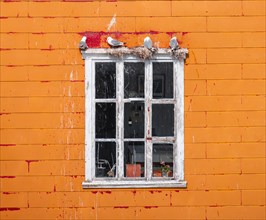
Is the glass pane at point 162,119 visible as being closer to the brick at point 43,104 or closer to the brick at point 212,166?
the brick at point 212,166

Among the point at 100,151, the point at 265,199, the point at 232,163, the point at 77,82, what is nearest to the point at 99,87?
the point at 77,82

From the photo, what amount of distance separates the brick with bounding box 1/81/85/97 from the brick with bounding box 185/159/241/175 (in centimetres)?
146

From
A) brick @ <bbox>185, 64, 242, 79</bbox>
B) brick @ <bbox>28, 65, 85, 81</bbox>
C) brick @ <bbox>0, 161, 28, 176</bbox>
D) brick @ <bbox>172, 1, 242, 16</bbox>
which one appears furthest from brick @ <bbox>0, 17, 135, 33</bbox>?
brick @ <bbox>0, 161, 28, 176</bbox>

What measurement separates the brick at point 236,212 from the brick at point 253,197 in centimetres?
6

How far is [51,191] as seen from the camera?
18.7ft

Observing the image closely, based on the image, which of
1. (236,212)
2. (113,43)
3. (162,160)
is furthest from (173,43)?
(236,212)

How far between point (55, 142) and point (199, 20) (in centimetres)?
212

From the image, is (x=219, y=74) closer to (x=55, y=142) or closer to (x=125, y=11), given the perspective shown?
(x=125, y=11)

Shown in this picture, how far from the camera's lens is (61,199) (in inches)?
225

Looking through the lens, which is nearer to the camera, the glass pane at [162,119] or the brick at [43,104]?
the brick at [43,104]

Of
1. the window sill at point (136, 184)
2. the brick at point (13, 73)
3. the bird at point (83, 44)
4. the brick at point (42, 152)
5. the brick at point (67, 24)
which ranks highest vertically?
the brick at point (67, 24)

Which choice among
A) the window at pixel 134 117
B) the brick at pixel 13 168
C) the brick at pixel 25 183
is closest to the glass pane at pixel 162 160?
the window at pixel 134 117

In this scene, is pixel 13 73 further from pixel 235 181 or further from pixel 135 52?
pixel 235 181

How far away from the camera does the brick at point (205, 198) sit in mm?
5711
